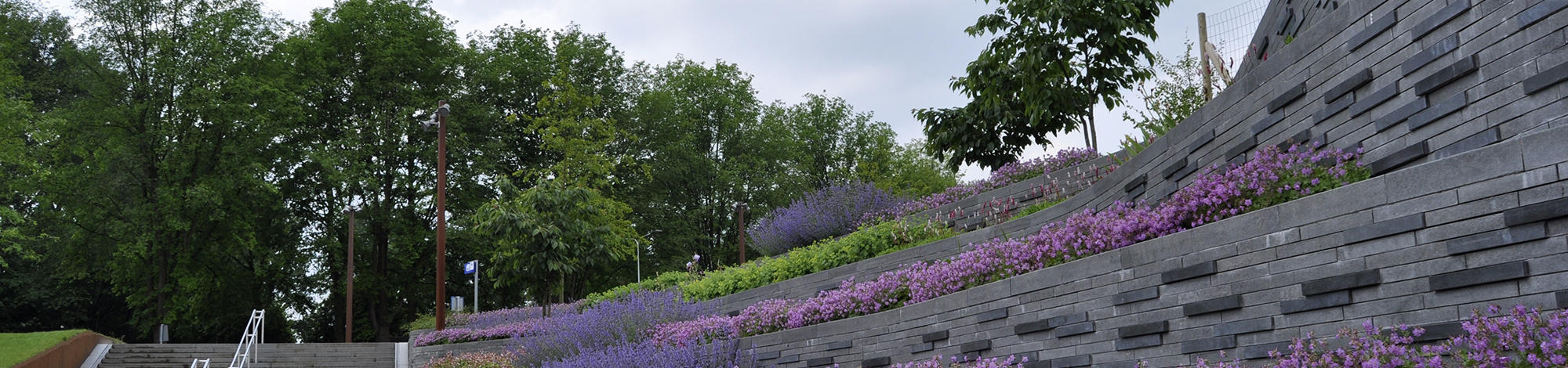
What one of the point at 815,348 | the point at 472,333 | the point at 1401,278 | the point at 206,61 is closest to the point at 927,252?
the point at 815,348

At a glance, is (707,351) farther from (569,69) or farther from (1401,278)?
(569,69)

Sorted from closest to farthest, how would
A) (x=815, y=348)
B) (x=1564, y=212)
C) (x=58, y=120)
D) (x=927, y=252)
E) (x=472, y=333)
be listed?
(x=1564, y=212), (x=815, y=348), (x=927, y=252), (x=472, y=333), (x=58, y=120)

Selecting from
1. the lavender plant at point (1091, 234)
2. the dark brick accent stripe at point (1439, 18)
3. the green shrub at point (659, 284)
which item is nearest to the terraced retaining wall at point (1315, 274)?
the lavender plant at point (1091, 234)

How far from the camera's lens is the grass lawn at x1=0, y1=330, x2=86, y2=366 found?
1217 centimetres

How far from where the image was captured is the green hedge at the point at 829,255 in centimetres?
1172

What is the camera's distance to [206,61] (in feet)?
78.7

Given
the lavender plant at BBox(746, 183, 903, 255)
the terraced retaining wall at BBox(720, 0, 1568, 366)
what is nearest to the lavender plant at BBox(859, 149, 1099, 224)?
the lavender plant at BBox(746, 183, 903, 255)

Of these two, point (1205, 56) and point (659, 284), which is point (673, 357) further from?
point (659, 284)

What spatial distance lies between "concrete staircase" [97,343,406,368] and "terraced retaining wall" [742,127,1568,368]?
39.2 feet

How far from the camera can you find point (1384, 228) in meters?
3.99

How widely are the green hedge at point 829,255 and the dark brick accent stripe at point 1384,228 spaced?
7003mm

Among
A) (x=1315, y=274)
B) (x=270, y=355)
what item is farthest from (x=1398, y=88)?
(x=270, y=355)

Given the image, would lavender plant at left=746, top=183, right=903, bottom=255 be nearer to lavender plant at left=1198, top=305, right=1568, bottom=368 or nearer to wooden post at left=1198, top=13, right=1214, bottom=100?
wooden post at left=1198, top=13, right=1214, bottom=100

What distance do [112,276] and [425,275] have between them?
27.6 feet
